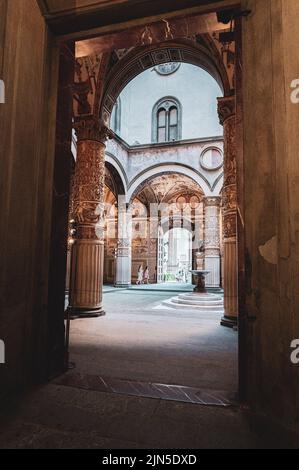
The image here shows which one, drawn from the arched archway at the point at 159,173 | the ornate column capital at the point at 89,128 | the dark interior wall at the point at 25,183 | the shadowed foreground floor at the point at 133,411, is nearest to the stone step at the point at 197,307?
the shadowed foreground floor at the point at 133,411

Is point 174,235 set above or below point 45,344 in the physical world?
above

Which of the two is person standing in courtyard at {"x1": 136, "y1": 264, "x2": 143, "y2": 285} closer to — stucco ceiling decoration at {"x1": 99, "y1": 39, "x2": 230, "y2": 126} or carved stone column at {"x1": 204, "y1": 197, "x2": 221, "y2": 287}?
carved stone column at {"x1": 204, "y1": 197, "x2": 221, "y2": 287}

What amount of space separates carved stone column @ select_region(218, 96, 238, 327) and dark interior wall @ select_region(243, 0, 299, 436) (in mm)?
3395

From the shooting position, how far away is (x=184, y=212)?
2244 cm

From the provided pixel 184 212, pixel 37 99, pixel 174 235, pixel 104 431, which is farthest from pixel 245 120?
pixel 174 235

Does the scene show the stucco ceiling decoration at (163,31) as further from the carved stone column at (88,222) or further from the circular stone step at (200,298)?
the circular stone step at (200,298)

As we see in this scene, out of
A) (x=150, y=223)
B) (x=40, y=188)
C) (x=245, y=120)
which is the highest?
(x=150, y=223)

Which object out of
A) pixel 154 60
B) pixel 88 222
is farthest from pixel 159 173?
pixel 88 222

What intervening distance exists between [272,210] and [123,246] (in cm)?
1387

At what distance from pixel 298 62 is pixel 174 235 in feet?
95.2

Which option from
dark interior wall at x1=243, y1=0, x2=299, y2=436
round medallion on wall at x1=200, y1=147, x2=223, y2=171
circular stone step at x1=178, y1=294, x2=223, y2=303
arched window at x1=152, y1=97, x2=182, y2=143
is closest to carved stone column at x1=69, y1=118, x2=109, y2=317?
circular stone step at x1=178, y1=294, x2=223, y2=303
